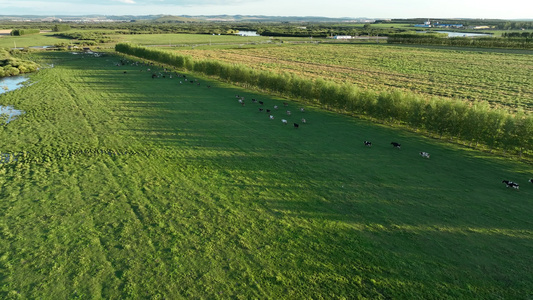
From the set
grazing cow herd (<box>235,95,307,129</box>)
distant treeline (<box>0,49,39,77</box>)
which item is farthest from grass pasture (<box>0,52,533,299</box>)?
distant treeline (<box>0,49,39,77</box>)

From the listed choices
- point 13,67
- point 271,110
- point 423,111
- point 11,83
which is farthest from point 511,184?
point 13,67

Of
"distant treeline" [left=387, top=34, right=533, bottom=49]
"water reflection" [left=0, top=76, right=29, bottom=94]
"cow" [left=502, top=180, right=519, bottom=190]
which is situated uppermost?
"distant treeline" [left=387, top=34, right=533, bottom=49]

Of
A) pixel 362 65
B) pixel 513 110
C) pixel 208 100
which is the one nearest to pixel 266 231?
pixel 208 100

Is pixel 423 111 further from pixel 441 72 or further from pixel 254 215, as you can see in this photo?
pixel 441 72

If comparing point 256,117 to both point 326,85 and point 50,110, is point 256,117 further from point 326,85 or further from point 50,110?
point 50,110

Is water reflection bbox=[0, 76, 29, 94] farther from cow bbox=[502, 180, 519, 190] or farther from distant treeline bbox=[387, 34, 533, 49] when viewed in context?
distant treeline bbox=[387, 34, 533, 49]

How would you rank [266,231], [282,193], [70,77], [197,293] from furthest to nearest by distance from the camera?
[70,77]
[282,193]
[266,231]
[197,293]

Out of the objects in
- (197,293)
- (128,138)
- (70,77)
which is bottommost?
(197,293)
